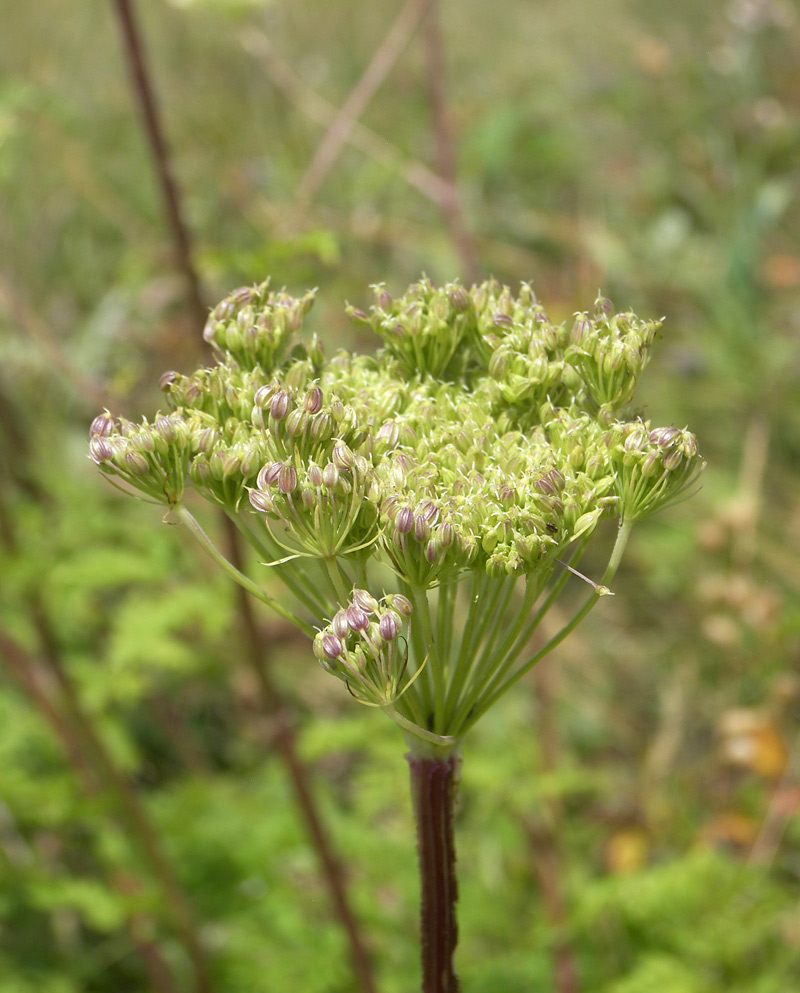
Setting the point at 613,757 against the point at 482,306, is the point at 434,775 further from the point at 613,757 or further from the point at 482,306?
the point at 613,757

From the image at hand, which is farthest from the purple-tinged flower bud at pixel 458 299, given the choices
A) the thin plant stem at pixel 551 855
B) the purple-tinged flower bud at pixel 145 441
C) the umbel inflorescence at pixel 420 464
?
the thin plant stem at pixel 551 855

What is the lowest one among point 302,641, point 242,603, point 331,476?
point 331,476

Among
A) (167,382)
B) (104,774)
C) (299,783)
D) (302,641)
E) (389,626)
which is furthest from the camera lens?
(302,641)

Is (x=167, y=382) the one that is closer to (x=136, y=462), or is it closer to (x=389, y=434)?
(x=136, y=462)

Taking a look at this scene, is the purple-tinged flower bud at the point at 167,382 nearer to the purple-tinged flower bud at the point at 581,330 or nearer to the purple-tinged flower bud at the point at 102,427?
the purple-tinged flower bud at the point at 102,427

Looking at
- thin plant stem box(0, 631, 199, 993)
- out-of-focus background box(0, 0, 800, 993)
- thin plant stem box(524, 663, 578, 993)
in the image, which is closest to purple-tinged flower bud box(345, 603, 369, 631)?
out-of-focus background box(0, 0, 800, 993)

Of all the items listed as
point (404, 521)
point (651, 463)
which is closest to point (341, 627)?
point (404, 521)

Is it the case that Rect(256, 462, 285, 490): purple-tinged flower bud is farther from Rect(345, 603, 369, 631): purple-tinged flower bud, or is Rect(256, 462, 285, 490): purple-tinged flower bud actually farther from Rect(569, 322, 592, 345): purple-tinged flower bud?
Rect(569, 322, 592, 345): purple-tinged flower bud

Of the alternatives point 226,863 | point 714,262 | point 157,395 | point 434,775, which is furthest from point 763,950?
point 714,262
